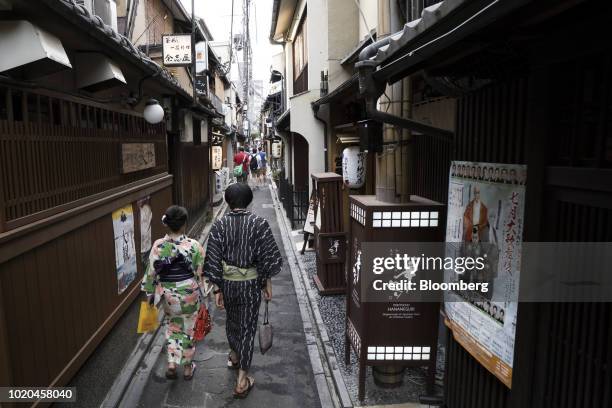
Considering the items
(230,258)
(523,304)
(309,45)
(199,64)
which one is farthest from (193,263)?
(199,64)

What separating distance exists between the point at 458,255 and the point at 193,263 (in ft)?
11.0

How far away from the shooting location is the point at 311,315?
8.32 metres

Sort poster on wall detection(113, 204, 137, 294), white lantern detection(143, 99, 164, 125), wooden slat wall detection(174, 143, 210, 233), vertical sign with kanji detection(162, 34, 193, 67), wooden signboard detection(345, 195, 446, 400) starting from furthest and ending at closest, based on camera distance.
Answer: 1. wooden slat wall detection(174, 143, 210, 233)
2. vertical sign with kanji detection(162, 34, 193, 67)
3. white lantern detection(143, 99, 164, 125)
4. poster on wall detection(113, 204, 137, 294)
5. wooden signboard detection(345, 195, 446, 400)

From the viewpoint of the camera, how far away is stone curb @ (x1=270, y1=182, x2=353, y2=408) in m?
5.53

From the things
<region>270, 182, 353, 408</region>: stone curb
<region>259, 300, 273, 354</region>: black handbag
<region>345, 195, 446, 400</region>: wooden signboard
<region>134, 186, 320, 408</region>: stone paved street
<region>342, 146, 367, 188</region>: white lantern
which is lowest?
<region>134, 186, 320, 408</region>: stone paved street

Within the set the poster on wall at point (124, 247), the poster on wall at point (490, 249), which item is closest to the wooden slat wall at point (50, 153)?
the poster on wall at point (124, 247)

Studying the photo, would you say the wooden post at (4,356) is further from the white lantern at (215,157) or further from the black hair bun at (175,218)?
the white lantern at (215,157)

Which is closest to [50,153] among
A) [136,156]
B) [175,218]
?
[175,218]

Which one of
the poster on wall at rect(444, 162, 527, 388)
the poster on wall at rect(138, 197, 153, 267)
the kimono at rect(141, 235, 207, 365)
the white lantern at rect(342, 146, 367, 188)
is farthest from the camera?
the poster on wall at rect(138, 197, 153, 267)

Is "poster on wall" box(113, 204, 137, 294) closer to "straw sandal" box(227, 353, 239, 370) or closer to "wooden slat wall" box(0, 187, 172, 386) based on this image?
"wooden slat wall" box(0, 187, 172, 386)

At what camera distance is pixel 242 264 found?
538 centimetres

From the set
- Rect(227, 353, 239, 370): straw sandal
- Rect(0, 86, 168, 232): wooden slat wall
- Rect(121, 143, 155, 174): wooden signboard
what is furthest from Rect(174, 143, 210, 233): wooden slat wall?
Rect(227, 353, 239, 370): straw sandal

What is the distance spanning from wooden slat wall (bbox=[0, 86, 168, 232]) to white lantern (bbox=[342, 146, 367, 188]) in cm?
421

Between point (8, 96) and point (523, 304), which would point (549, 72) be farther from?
point (8, 96)
